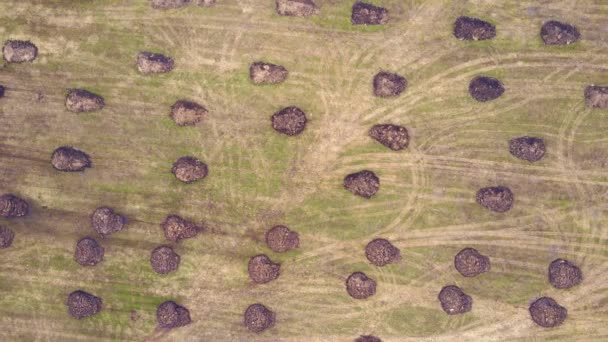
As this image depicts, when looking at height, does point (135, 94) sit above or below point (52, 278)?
above

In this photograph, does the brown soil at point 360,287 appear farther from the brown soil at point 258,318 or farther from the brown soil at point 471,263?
the brown soil at point 471,263

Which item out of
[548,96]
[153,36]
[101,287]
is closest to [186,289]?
[101,287]

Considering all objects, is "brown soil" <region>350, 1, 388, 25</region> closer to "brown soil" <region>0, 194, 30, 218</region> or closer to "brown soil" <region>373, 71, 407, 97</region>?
"brown soil" <region>373, 71, 407, 97</region>

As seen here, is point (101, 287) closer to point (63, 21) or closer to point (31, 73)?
point (31, 73)

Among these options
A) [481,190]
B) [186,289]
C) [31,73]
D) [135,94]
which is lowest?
[186,289]

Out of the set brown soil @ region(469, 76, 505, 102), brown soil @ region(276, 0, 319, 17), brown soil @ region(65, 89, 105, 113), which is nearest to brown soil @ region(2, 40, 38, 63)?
brown soil @ region(65, 89, 105, 113)
